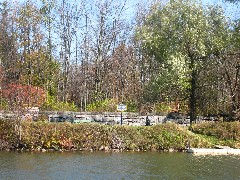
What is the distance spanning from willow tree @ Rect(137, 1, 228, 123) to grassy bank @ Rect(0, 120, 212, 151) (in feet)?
20.1

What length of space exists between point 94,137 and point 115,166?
729 cm

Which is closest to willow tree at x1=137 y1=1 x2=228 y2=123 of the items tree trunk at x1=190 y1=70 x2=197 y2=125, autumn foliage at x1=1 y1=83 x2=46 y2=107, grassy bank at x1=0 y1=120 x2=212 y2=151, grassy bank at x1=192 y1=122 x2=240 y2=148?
tree trunk at x1=190 y1=70 x2=197 y2=125

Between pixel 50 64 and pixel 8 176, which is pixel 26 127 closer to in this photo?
pixel 8 176

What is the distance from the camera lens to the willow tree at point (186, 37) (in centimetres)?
3167

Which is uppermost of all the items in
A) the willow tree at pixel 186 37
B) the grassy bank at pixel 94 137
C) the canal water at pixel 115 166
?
the willow tree at pixel 186 37

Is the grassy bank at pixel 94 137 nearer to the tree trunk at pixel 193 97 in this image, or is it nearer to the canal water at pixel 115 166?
the canal water at pixel 115 166

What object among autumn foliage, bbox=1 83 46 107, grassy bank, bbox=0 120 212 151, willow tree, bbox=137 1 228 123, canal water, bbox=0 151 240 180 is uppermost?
willow tree, bbox=137 1 228 123

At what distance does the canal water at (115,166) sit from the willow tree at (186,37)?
31.9ft

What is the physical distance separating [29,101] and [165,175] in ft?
49.2

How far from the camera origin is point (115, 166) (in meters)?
18.8

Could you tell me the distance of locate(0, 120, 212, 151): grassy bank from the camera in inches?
981

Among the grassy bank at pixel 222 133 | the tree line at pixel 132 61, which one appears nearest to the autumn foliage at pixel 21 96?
the tree line at pixel 132 61

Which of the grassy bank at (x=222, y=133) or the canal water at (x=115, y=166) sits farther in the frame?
the grassy bank at (x=222, y=133)

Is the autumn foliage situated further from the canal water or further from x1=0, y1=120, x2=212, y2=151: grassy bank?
the canal water
